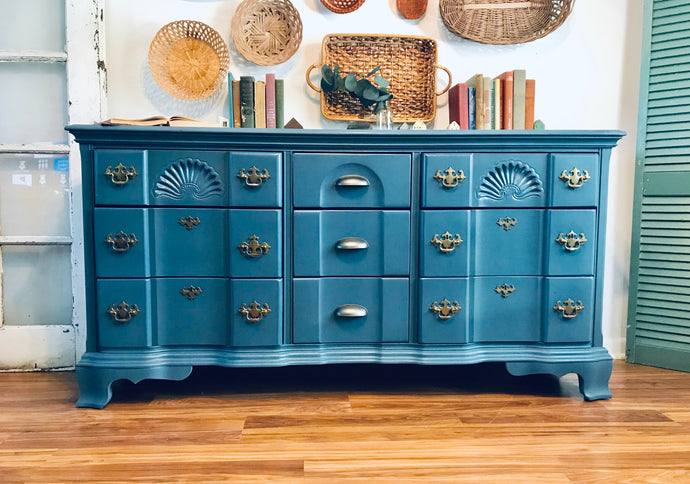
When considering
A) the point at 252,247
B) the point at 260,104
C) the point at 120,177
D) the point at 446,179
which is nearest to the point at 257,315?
the point at 252,247

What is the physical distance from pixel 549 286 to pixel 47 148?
211cm

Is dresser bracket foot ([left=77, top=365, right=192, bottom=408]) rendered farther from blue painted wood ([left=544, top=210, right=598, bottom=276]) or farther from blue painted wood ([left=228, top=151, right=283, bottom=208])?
blue painted wood ([left=544, top=210, right=598, bottom=276])

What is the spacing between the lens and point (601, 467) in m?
1.21

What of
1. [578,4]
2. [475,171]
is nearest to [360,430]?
[475,171]

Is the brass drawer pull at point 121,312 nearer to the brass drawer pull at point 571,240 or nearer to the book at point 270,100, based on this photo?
the book at point 270,100

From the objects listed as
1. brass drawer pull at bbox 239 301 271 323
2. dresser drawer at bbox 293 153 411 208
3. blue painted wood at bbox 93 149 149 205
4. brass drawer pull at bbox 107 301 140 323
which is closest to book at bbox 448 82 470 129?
dresser drawer at bbox 293 153 411 208

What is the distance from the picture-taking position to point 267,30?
6.49ft

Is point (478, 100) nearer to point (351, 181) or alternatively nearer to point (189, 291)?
point (351, 181)

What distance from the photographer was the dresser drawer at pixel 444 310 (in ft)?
5.23

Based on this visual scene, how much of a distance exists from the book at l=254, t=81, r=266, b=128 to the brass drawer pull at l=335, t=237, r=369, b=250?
690 mm

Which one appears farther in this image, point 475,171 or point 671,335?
point 671,335

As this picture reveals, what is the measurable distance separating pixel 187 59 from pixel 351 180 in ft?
3.27

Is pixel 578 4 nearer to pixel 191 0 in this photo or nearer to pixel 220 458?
pixel 191 0

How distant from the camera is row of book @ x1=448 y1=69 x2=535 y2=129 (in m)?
1.96
